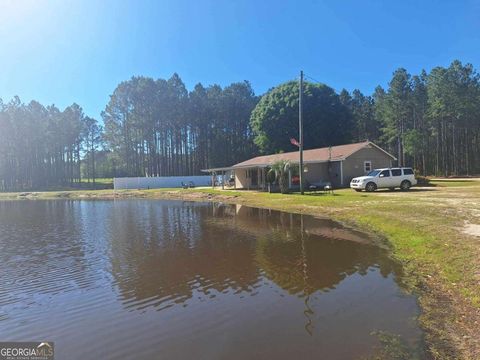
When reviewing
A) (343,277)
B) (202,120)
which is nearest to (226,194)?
(343,277)

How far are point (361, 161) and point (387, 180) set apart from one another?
23.3 ft

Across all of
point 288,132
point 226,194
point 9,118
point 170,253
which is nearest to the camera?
point 170,253

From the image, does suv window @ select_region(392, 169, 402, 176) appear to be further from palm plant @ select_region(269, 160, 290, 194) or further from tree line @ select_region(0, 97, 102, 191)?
tree line @ select_region(0, 97, 102, 191)

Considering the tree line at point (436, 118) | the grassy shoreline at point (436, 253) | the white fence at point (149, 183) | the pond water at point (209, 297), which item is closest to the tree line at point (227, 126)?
the tree line at point (436, 118)

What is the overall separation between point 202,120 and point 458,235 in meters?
67.3

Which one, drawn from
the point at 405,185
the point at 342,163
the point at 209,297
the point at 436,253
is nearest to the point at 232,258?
the point at 209,297

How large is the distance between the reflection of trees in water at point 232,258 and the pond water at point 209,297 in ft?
0.12

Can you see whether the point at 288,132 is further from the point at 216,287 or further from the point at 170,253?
the point at 216,287

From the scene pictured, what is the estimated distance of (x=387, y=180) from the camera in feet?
A: 100

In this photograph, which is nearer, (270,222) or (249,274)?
(249,274)

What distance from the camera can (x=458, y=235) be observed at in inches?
466

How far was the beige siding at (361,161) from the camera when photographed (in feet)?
121

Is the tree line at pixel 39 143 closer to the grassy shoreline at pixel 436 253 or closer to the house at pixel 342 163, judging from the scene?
the house at pixel 342 163

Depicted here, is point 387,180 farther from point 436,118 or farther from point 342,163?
point 436,118
